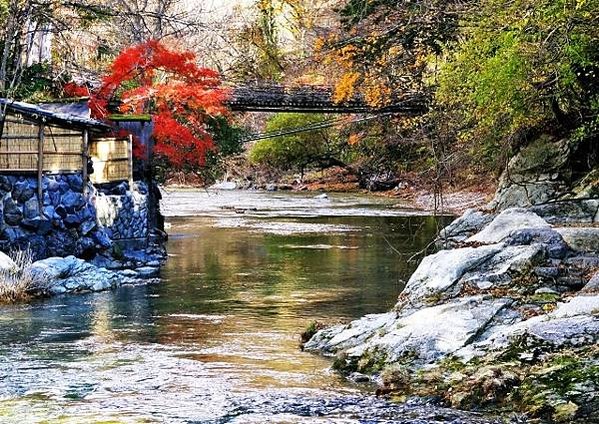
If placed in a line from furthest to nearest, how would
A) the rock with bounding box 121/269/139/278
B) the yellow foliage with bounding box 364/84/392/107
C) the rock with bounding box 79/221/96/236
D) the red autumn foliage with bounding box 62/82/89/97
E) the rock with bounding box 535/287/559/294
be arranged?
1. the yellow foliage with bounding box 364/84/392/107
2. the red autumn foliage with bounding box 62/82/89/97
3. the rock with bounding box 79/221/96/236
4. the rock with bounding box 121/269/139/278
5. the rock with bounding box 535/287/559/294

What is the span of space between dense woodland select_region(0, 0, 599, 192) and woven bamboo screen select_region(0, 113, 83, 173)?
102 centimetres

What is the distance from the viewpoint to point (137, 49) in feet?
90.2

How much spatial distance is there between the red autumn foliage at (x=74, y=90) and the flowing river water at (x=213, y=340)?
4.92 metres

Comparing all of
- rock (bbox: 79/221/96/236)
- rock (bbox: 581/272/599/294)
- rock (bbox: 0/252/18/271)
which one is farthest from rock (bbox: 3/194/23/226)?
rock (bbox: 581/272/599/294)

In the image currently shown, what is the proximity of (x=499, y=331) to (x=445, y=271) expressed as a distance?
293cm

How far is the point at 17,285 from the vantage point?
17188mm

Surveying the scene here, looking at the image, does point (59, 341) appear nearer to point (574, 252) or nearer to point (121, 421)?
point (121, 421)

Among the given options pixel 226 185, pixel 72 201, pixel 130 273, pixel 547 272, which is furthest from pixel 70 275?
pixel 226 185

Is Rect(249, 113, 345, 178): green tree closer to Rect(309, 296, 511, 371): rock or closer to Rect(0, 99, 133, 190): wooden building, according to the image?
Rect(0, 99, 133, 190): wooden building

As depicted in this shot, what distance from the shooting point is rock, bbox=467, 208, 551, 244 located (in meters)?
14.9

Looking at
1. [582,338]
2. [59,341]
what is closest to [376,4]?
[59,341]

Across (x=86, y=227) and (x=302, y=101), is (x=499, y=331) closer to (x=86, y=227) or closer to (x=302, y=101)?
(x=86, y=227)

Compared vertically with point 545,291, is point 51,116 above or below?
above

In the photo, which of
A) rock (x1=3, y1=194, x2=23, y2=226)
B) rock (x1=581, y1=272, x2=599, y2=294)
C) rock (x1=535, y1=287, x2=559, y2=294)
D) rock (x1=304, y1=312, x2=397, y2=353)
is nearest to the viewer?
rock (x1=581, y1=272, x2=599, y2=294)
